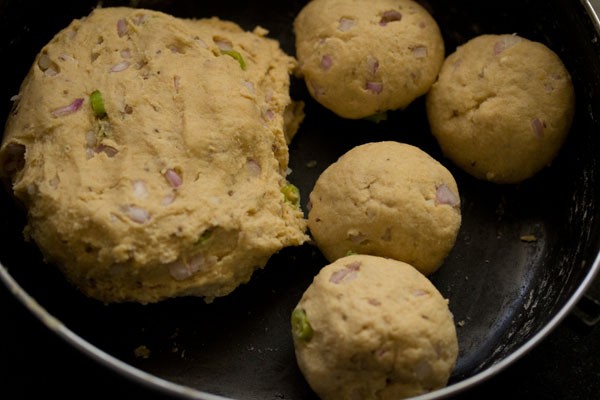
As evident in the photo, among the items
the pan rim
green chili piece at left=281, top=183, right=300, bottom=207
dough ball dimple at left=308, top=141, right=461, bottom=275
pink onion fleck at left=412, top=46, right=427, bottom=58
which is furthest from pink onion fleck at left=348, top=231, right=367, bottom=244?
pink onion fleck at left=412, top=46, right=427, bottom=58

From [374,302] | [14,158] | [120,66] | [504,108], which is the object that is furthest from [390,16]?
[14,158]

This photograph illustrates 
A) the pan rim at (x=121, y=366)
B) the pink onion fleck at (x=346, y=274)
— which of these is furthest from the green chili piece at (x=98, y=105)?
the pink onion fleck at (x=346, y=274)

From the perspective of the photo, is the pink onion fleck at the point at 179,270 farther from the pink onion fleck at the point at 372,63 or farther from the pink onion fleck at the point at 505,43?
the pink onion fleck at the point at 505,43

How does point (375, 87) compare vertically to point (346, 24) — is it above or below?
below

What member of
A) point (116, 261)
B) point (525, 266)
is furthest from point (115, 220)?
point (525, 266)

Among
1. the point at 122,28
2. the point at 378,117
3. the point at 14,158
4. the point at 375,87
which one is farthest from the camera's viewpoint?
the point at 378,117

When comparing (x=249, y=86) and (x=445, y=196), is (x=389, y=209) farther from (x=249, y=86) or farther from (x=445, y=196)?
(x=249, y=86)

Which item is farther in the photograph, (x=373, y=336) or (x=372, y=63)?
(x=372, y=63)
